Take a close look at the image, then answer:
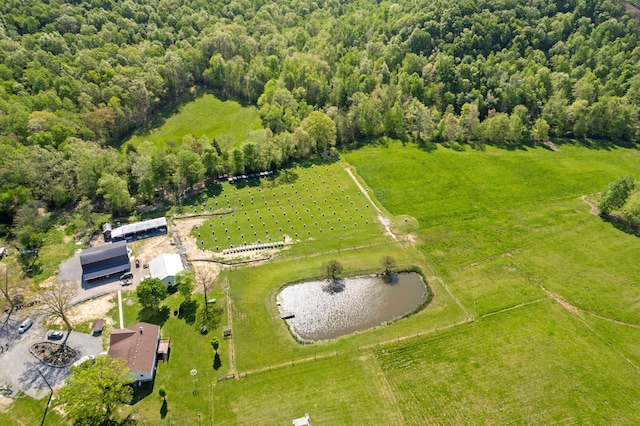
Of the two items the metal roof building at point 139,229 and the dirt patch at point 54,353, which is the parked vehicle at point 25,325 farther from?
the metal roof building at point 139,229

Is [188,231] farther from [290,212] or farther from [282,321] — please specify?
[282,321]

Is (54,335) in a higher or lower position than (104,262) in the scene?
lower

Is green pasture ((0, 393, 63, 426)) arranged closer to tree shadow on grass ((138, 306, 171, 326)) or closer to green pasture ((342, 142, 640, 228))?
tree shadow on grass ((138, 306, 171, 326))

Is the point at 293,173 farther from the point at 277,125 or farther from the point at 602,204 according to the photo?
the point at 602,204

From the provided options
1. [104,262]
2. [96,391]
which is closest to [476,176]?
[104,262]

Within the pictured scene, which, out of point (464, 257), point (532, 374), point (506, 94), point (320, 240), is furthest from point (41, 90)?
point (506, 94)

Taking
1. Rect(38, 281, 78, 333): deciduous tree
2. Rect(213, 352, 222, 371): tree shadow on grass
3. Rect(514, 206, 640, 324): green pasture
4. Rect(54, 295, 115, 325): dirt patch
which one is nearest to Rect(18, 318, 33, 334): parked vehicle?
Rect(38, 281, 78, 333): deciduous tree
